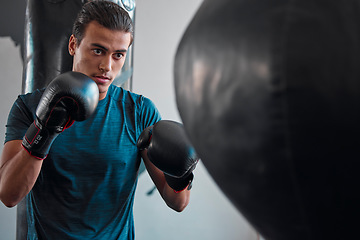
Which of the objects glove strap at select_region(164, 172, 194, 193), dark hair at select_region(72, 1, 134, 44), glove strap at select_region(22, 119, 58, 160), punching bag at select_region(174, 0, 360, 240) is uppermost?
dark hair at select_region(72, 1, 134, 44)

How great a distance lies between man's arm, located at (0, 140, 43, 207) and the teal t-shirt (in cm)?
9

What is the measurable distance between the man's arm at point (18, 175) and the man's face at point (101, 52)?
12.9 inches

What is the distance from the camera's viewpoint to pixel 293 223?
0.29m

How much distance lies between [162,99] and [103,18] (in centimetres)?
175

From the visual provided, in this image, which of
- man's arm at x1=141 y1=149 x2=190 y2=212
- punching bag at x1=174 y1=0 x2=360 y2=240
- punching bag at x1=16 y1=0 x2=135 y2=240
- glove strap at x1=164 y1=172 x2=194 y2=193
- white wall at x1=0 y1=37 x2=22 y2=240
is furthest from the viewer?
white wall at x1=0 y1=37 x2=22 y2=240

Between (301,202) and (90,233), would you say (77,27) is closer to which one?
(90,233)

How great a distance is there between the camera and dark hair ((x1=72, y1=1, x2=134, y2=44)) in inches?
42.8

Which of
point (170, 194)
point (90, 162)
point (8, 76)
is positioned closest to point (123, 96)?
point (90, 162)

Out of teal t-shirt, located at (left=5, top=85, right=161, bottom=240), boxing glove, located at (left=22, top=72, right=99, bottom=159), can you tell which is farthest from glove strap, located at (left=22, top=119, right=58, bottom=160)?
teal t-shirt, located at (left=5, top=85, right=161, bottom=240)

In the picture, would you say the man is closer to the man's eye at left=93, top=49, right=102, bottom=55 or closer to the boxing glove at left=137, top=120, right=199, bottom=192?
the man's eye at left=93, top=49, right=102, bottom=55

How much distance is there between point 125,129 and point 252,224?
0.89 m

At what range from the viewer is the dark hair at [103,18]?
1.09 m

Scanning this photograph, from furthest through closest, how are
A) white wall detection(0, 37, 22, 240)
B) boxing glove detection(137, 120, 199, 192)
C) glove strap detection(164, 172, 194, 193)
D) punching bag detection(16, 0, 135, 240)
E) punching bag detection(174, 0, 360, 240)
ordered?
white wall detection(0, 37, 22, 240) → punching bag detection(16, 0, 135, 240) → glove strap detection(164, 172, 194, 193) → boxing glove detection(137, 120, 199, 192) → punching bag detection(174, 0, 360, 240)

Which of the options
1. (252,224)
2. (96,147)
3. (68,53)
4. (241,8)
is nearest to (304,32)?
(241,8)
